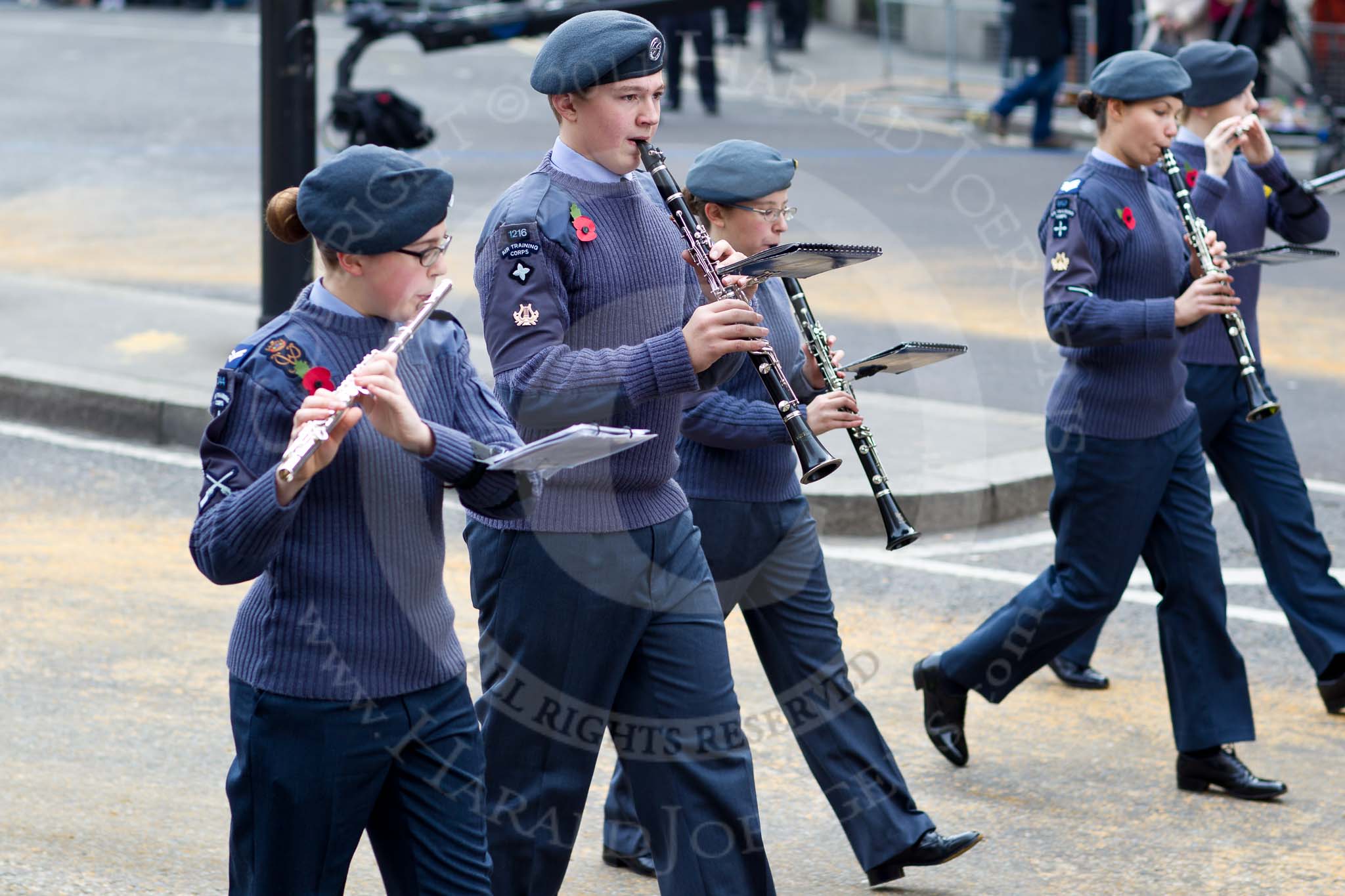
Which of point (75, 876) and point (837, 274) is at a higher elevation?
point (75, 876)

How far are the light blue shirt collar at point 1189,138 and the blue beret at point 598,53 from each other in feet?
9.66

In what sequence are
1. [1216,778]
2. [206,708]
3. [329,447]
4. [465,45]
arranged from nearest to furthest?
[329,447], [1216,778], [206,708], [465,45]

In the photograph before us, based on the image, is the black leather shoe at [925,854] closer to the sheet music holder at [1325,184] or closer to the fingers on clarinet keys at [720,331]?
the fingers on clarinet keys at [720,331]

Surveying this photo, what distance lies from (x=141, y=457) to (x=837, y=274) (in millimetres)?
5447

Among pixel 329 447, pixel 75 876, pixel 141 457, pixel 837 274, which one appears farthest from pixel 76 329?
pixel 329 447

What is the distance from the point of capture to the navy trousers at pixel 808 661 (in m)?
4.77

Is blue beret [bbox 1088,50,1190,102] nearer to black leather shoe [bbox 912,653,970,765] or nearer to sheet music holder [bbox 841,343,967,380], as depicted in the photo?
sheet music holder [bbox 841,343,967,380]

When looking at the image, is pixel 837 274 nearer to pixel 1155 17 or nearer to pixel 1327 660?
pixel 1155 17

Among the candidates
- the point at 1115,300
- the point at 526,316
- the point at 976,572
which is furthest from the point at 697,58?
the point at 526,316

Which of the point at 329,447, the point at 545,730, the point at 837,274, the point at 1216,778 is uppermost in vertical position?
the point at 329,447

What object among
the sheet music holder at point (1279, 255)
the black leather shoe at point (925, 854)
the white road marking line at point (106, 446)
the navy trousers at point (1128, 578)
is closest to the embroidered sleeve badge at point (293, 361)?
the black leather shoe at point (925, 854)

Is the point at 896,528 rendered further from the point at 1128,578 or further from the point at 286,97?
the point at 286,97

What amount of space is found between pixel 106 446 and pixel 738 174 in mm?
5120

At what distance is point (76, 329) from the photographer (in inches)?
409
